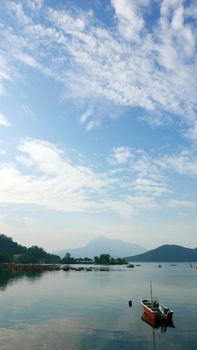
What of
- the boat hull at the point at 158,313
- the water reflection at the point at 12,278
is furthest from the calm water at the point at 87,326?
the water reflection at the point at 12,278

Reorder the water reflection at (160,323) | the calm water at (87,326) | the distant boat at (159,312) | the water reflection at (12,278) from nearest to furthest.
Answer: the calm water at (87,326), the water reflection at (160,323), the distant boat at (159,312), the water reflection at (12,278)

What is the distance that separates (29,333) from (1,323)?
23.0 ft

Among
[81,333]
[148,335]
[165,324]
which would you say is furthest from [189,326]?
[81,333]

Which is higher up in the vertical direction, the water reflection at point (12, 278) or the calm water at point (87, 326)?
the water reflection at point (12, 278)

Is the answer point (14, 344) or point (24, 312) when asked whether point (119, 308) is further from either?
point (14, 344)

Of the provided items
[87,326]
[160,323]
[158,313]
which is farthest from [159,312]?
[87,326]

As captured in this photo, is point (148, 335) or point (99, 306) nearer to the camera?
point (148, 335)

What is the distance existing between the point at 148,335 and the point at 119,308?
21046 millimetres

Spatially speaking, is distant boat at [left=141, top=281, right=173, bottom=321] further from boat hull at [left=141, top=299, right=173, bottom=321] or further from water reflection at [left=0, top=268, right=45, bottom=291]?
water reflection at [left=0, top=268, right=45, bottom=291]

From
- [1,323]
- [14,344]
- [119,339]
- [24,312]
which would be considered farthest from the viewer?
[24,312]

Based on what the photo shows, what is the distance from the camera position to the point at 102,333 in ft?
137

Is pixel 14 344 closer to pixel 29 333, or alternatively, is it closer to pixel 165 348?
pixel 29 333

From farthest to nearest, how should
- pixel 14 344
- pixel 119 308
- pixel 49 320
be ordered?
pixel 119 308, pixel 49 320, pixel 14 344

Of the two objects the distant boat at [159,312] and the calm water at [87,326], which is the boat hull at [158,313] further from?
the calm water at [87,326]
